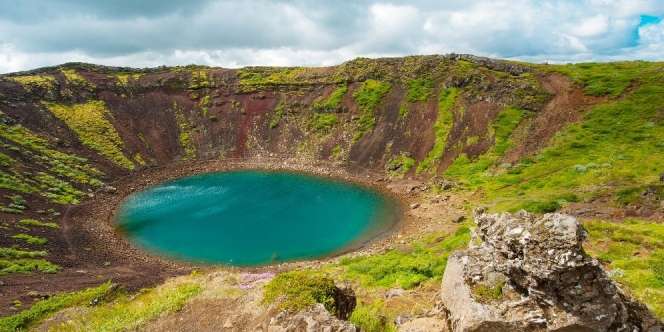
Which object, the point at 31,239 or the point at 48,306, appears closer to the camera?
the point at 48,306

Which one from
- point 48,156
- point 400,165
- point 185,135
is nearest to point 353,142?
point 400,165

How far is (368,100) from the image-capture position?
89375 mm

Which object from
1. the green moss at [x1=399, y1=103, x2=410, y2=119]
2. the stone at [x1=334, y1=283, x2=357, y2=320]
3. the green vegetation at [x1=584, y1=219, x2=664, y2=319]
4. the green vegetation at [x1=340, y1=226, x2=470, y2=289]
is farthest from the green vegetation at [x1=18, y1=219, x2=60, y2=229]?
the green moss at [x1=399, y1=103, x2=410, y2=119]

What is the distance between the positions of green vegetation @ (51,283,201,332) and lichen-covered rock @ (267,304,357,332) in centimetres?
892

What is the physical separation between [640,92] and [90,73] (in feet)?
386

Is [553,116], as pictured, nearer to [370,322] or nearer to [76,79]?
[370,322]

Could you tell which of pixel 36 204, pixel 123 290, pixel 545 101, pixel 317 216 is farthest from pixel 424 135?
pixel 36 204

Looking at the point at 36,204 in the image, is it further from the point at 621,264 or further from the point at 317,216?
the point at 621,264

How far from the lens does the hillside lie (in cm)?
3709

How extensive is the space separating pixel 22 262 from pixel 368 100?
67581 millimetres

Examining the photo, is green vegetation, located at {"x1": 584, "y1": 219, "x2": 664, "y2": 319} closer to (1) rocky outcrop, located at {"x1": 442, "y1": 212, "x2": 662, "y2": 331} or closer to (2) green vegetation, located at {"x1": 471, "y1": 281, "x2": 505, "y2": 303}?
(1) rocky outcrop, located at {"x1": 442, "y1": 212, "x2": 662, "y2": 331}

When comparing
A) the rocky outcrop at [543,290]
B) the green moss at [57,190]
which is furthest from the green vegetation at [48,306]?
the green moss at [57,190]

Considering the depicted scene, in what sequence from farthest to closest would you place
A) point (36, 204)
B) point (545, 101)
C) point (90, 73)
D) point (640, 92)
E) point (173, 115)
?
point (90, 73) → point (173, 115) → point (545, 101) → point (640, 92) → point (36, 204)

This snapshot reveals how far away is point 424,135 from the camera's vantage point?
76188mm
